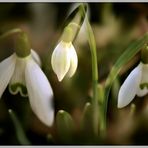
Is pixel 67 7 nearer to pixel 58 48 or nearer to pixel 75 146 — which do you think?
pixel 58 48

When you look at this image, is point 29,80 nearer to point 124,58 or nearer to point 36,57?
point 36,57

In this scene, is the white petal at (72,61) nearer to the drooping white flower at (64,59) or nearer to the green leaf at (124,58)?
A: the drooping white flower at (64,59)

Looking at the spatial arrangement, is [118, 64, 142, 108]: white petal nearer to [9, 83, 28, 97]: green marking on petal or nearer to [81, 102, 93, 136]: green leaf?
[81, 102, 93, 136]: green leaf

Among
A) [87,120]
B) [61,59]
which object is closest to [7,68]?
[61,59]

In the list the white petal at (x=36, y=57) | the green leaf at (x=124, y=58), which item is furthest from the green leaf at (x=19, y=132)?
the green leaf at (x=124, y=58)

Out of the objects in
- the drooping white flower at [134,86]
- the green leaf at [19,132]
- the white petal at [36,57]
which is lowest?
the green leaf at [19,132]
